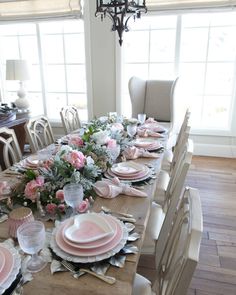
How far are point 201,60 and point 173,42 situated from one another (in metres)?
0.48

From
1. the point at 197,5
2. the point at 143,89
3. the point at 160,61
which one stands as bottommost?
the point at 143,89

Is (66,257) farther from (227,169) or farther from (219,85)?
(219,85)

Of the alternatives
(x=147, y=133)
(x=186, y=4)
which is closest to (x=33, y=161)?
(x=147, y=133)

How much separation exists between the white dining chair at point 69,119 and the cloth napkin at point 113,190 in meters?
1.57

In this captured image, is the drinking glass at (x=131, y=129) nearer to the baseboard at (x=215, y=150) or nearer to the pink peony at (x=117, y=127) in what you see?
the pink peony at (x=117, y=127)

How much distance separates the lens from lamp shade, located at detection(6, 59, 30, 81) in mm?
3781

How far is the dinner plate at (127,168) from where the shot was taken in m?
1.56

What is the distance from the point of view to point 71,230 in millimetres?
1012

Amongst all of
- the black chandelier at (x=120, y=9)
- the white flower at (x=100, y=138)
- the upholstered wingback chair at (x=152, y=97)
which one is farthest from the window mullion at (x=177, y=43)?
the white flower at (x=100, y=138)

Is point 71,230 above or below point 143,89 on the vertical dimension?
below

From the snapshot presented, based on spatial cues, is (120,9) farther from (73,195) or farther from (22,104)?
(22,104)

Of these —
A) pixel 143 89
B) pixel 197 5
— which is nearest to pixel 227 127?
Result: pixel 143 89

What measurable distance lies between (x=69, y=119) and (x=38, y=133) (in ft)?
2.16

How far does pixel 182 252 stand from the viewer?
0.82 m
